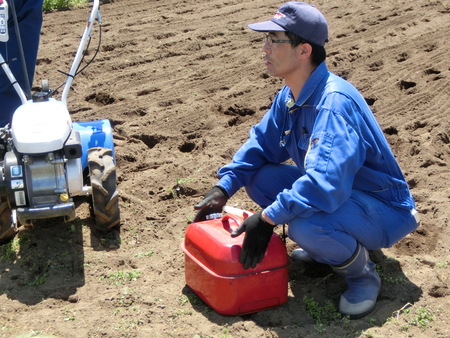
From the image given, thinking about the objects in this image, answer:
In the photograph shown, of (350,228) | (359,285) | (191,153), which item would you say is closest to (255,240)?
(350,228)

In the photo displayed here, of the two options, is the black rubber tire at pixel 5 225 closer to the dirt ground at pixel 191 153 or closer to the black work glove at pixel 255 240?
the dirt ground at pixel 191 153

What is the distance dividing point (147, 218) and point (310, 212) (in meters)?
1.62

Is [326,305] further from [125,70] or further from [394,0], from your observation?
[394,0]

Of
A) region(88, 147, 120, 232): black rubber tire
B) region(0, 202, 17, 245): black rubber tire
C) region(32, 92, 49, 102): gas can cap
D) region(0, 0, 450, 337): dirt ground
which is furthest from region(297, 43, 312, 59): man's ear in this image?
region(0, 202, 17, 245): black rubber tire

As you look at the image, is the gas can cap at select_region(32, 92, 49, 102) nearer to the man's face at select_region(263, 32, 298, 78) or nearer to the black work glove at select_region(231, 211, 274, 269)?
the man's face at select_region(263, 32, 298, 78)

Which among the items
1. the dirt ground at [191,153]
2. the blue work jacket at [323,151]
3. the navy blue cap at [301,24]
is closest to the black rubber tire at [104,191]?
the dirt ground at [191,153]

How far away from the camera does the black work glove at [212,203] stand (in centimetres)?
410

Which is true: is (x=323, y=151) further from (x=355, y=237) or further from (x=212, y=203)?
(x=212, y=203)

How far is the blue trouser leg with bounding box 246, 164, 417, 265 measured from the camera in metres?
3.68

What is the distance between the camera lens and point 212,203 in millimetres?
4105

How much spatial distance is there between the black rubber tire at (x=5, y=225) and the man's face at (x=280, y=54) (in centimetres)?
177

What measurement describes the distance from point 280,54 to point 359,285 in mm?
1314

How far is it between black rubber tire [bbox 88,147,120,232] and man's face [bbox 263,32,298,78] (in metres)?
1.27

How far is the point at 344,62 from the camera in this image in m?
7.32
